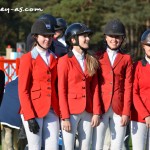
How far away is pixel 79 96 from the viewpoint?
263 inches

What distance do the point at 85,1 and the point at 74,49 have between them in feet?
86.8

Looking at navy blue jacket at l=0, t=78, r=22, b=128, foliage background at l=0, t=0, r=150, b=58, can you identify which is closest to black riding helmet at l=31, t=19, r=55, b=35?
navy blue jacket at l=0, t=78, r=22, b=128

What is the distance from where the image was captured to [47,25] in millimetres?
6734

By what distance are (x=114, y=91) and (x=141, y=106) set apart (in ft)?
1.24

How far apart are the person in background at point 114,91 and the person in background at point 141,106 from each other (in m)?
0.13

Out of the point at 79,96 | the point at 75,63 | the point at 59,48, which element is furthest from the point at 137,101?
the point at 59,48

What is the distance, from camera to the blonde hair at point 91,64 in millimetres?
6688

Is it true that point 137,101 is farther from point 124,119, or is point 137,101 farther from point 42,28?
point 42,28

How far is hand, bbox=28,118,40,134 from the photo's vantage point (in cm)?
636

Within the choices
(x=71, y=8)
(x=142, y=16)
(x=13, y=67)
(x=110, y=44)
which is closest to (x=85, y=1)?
(x=71, y=8)

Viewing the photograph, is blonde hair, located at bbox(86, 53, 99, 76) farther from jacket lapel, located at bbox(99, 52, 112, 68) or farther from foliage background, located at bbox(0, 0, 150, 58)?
foliage background, located at bbox(0, 0, 150, 58)

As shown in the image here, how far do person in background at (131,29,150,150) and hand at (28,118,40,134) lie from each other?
4.13 feet

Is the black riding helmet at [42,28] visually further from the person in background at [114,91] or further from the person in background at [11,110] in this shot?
the person in background at [11,110]

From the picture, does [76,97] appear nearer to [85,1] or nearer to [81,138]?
[81,138]
